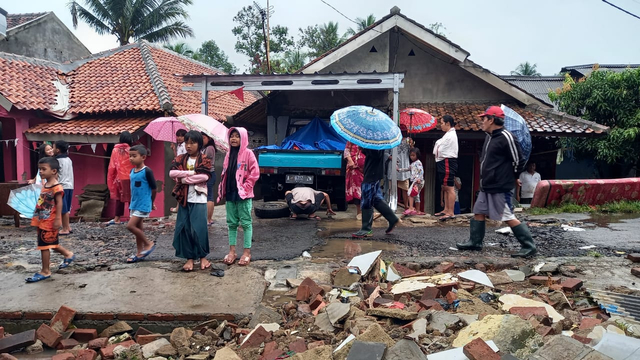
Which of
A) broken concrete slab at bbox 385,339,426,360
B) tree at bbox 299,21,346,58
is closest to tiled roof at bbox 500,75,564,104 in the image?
tree at bbox 299,21,346,58

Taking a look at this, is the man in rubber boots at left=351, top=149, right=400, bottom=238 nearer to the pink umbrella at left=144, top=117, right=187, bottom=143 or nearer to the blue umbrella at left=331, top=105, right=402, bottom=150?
the blue umbrella at left=331, top=105, right=402, bottom=150

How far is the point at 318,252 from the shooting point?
597 cm

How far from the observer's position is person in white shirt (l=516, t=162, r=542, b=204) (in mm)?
11703

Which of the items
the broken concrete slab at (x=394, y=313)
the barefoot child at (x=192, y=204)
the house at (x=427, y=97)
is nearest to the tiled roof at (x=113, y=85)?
the house at (x=427, y=97)

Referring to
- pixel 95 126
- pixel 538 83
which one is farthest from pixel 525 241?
pixel 538 83

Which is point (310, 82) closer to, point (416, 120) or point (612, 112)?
point (416, 120)

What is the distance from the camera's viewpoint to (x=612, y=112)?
13.5 meters

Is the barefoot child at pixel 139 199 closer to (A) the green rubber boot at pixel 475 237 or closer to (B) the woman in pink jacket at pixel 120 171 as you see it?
(B) the woman in pink jacket at pixel 120 171

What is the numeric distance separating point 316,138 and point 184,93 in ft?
19.4

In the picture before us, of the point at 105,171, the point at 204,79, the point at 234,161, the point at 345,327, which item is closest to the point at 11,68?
the point at 105,171

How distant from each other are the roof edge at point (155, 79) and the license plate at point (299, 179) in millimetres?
4849

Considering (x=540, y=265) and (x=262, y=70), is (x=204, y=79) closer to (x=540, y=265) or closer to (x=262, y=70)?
(x=540, y=265)

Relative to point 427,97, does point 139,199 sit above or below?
below

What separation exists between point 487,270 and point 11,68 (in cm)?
1461
